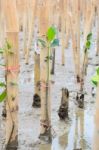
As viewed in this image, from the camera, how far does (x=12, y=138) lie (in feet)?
10.1

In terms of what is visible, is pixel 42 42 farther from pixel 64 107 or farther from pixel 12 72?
pixel 64 107

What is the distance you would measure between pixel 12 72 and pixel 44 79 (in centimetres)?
31

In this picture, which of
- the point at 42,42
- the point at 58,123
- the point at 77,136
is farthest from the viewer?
the point at 58,123

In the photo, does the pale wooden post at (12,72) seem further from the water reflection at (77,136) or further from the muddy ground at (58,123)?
the water reflection at (77,136)

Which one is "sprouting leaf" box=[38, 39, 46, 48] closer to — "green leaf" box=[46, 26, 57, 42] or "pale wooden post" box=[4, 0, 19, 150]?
"green leaf" box=[46, 26, 57, 42]

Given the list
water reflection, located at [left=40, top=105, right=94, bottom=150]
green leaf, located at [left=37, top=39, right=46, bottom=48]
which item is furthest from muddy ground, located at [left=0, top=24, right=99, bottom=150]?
green leaf, located at [left=37, top=39, right=46, bottom=48]

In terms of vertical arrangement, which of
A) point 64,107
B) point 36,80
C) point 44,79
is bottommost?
point 64,107

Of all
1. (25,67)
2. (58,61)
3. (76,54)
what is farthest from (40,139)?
(58,61)

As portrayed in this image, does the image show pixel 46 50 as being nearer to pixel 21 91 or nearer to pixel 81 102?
pixel 81 102

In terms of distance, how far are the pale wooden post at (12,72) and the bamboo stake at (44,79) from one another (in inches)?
9.8

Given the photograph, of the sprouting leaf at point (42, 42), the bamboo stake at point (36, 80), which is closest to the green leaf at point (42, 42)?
the sprouting leaf at point (42, 42)

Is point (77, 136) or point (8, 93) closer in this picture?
point (8, 93)

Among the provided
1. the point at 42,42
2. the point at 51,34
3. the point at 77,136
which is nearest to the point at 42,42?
the point at 42,42

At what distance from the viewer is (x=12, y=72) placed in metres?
2.92
